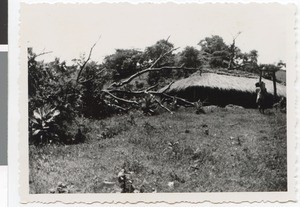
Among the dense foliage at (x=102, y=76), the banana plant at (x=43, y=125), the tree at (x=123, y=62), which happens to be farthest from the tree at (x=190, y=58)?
the banana plant at (x=43, y=125)

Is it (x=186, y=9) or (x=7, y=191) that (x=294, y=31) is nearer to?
(x=186, y=9)

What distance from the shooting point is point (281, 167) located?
2557mm

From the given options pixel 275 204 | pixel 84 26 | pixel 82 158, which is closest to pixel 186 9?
pixel 84 26

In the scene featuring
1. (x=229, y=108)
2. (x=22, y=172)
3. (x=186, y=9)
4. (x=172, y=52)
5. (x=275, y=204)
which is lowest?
(x=275, y=204)

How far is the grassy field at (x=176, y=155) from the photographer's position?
2.54 m

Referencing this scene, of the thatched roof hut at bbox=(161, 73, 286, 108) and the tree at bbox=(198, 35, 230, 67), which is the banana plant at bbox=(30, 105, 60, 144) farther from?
the tree at bbox=(198, 35, 230, 67)

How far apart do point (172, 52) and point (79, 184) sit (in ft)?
2.87

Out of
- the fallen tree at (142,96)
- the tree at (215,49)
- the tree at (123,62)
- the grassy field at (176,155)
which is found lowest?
the grassy field at (176,155)

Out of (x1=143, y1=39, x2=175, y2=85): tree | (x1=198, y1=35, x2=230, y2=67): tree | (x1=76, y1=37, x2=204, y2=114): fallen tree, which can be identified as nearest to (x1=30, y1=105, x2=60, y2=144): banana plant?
(x1=76, y1=37, x2=204, y2=114): fallen tree

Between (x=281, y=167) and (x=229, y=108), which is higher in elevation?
(x=229, y=108)

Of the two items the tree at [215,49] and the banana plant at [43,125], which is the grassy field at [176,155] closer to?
the banana plant at [43,125]

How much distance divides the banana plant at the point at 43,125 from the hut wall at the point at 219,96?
683mm

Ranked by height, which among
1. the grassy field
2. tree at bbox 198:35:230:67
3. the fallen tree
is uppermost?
tree at bbox 198:35:230:67

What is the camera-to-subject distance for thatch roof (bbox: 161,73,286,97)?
259 cm
